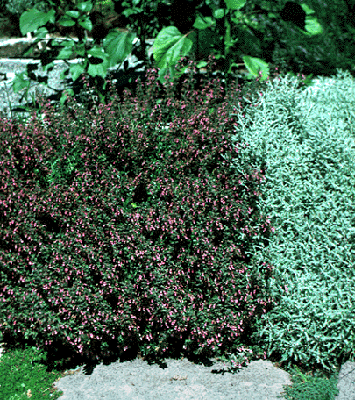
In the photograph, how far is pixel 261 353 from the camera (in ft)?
11.4

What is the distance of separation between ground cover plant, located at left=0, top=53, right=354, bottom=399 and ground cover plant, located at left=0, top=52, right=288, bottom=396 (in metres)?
0.15

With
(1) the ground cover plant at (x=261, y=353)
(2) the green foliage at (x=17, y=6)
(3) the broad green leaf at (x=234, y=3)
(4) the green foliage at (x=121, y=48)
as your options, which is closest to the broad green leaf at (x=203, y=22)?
(4) the green foliage at (x=121, y=48)

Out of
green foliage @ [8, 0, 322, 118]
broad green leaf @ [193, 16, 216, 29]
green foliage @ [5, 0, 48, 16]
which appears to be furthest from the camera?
green foliage @ [5, 0, 48, 16]

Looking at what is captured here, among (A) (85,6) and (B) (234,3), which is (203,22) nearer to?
(B) (234,3)

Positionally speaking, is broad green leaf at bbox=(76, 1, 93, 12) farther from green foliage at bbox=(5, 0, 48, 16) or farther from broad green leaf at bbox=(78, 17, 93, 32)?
green foliage at bbox=(5, 0, 48, 16)

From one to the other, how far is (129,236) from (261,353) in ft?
4.50

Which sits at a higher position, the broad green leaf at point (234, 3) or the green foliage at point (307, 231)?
the broad green leaf at point (234, 3)

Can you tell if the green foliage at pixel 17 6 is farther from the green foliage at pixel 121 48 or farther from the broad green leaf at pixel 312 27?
the broad green leaf at pixel 312 27

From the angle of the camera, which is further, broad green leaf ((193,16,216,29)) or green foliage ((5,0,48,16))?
green foliage ((5,0,48,16))

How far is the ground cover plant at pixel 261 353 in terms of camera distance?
3.04m

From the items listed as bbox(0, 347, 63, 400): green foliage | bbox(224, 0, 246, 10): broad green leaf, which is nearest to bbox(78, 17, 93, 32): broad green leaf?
bbox(224, 0, 246, 10): broad green leaf

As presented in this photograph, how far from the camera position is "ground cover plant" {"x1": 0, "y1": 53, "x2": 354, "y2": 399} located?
3.04 m

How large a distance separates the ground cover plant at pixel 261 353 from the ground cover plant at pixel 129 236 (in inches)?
5.8

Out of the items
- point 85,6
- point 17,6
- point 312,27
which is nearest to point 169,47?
point 85,6
